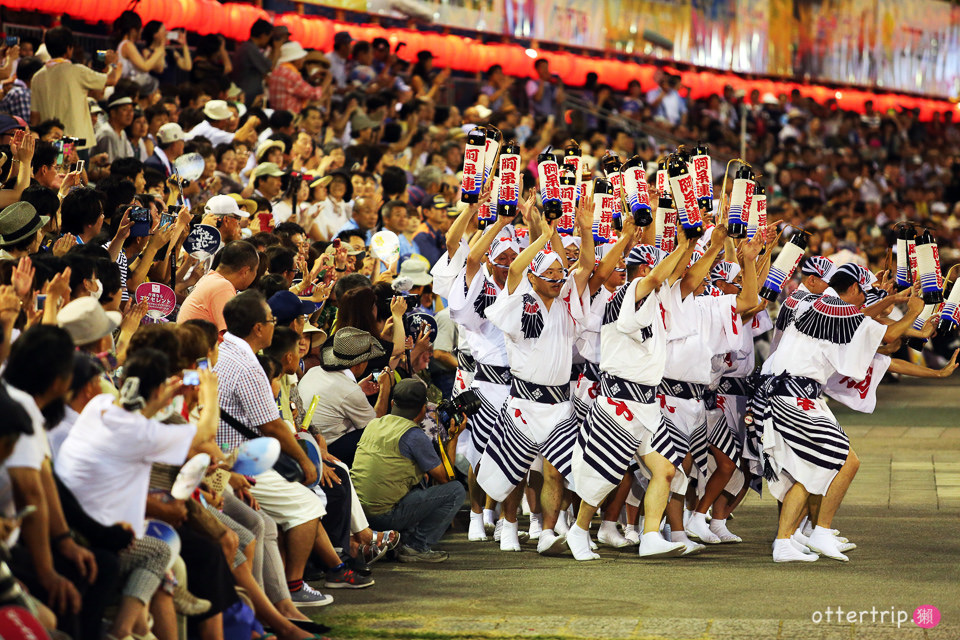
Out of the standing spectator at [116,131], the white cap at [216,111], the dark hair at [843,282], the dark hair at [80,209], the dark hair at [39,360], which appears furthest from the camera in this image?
the white cap at [216,111]

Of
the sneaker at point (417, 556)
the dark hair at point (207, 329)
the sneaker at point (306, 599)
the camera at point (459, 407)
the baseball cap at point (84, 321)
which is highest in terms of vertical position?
the baseball cap at point (84, 321)

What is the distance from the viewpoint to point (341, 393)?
23.0 feet

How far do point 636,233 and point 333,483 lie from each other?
2.61m

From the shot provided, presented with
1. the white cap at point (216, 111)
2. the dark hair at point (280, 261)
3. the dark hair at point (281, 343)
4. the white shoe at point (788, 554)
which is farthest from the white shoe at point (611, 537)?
the white cap at point (216, 111)

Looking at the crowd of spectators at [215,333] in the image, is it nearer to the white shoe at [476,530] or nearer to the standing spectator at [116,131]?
the standing spectator at [116,131]

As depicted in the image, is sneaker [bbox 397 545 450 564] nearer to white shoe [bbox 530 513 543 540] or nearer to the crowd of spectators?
the crowd of spectators

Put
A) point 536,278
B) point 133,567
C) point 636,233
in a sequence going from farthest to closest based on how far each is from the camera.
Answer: point 636,233
point 536,278
point 133,567

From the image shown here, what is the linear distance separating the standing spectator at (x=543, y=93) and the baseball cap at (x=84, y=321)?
13349 millimetres

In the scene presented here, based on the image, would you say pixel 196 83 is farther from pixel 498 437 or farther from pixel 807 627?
pixel 807 627

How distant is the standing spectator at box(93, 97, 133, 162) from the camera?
9398mm

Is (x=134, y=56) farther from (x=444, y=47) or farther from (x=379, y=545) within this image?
(x=444, y=47)

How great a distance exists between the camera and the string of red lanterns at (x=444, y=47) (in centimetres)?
1279

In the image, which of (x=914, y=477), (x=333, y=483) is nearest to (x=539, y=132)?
(x=914, y=477)

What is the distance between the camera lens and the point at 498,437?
760 centimetres
